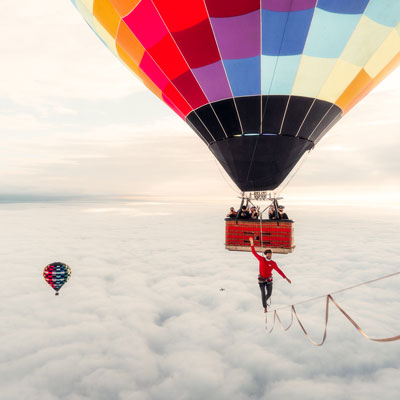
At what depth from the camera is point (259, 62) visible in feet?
20.2

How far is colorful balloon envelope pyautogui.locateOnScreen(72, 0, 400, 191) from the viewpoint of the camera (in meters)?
5.64

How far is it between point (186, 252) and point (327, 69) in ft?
221

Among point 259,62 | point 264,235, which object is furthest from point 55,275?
point 259,62

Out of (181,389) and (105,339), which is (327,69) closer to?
(181,389)

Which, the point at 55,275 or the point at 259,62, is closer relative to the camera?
the point at 259,62

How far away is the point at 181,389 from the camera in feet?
71.7

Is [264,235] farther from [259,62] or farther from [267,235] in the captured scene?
[259,62]

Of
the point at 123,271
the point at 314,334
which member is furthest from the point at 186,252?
the point at 314,334

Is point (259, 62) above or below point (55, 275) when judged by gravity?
above

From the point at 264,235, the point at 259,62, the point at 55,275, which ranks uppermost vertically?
the point at 259,62

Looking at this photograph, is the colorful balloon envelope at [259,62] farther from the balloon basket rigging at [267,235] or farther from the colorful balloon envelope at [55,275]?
the colorful balloon envelope at [55,275]

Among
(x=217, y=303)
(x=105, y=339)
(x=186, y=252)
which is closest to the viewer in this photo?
(x=105, y=339)

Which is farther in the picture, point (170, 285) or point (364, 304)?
point (170, 285)

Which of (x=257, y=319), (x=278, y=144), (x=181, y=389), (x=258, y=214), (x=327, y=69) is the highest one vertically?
(x=327, y=69)
